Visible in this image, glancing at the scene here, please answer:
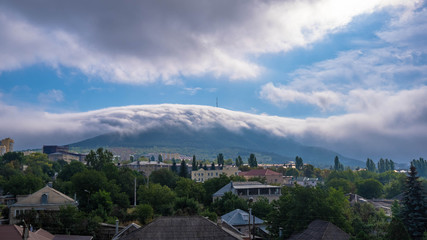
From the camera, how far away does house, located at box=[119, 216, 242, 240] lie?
3669 cm

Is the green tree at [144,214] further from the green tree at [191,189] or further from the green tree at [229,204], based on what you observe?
the green tree at [191,189]

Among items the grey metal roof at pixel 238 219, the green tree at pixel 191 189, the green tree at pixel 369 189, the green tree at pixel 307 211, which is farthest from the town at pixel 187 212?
the green tree at pixel 369 189

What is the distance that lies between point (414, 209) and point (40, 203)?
53074 mm

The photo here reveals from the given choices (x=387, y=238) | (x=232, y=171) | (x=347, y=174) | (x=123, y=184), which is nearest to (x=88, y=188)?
(x=123, y=184)

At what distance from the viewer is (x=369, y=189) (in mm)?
116062

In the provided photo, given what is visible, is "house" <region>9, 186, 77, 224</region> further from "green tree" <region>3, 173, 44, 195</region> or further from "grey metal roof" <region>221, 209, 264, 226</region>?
"grey metal roof" <region>221, 209, 264, 226</region>

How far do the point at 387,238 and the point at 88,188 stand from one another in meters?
53.4

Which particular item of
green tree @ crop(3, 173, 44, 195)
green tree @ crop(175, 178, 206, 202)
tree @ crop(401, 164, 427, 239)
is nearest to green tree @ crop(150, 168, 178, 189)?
green tree @ crop(175, 178, 206, 202)

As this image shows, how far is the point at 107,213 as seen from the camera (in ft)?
207

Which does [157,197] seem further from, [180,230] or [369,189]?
[369,189]

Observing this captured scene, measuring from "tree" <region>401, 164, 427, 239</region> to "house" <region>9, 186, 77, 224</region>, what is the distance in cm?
4850

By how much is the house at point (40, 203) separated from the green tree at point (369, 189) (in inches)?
3570

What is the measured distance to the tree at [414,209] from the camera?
39.1m

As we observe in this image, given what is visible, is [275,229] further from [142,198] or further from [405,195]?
[142,198]
